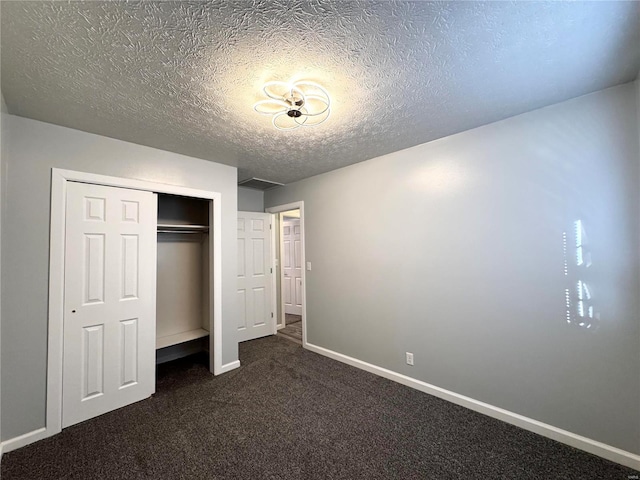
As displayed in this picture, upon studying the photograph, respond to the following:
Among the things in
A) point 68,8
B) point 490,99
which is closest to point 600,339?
point 490,99

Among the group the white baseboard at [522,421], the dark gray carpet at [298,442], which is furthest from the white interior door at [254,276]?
the white baseboard at [522,421]

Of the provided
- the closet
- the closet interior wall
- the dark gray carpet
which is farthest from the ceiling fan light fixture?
the dark gray carpet

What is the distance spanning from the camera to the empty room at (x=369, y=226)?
4.42ft

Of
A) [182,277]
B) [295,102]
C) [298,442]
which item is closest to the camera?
[295,102]

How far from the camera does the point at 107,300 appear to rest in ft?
7.78

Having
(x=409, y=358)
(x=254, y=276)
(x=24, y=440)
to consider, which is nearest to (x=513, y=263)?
(x=409, y=358)

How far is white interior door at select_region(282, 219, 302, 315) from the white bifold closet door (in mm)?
3389

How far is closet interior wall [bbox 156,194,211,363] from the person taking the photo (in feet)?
11.2

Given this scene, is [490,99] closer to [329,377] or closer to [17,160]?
[329,377]

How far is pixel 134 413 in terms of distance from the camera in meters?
2.31

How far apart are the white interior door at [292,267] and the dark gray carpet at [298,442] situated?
10.5 feet

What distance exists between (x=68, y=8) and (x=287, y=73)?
3.23 ft

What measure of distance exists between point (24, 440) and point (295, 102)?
122 inches

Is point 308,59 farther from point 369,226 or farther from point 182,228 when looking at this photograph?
point 182,228
